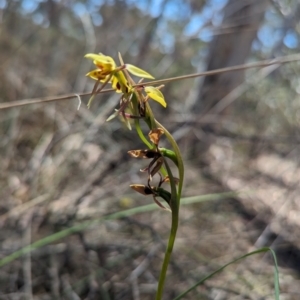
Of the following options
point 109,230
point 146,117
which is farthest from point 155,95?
point 109,230

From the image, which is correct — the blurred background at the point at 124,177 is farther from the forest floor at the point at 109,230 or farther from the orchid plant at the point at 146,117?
the orchid plant at the point at 146,117

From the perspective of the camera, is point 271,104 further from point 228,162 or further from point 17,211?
point 17,211

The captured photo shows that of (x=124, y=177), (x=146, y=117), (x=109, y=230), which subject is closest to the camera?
(x=146, y=117)

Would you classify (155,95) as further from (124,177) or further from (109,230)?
(124,177)

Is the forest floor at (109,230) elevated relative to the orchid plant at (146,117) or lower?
lower

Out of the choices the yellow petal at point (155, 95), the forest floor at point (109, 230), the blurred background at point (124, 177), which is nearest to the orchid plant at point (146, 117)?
the yellow petal at point (155, 95)

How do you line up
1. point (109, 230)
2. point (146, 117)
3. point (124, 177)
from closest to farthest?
1. point (146, 117)
2. point (109, 230)
3. point (124, 177)

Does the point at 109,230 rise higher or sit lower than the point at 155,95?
lower

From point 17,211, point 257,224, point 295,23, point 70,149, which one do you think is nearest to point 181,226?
point 257,224
